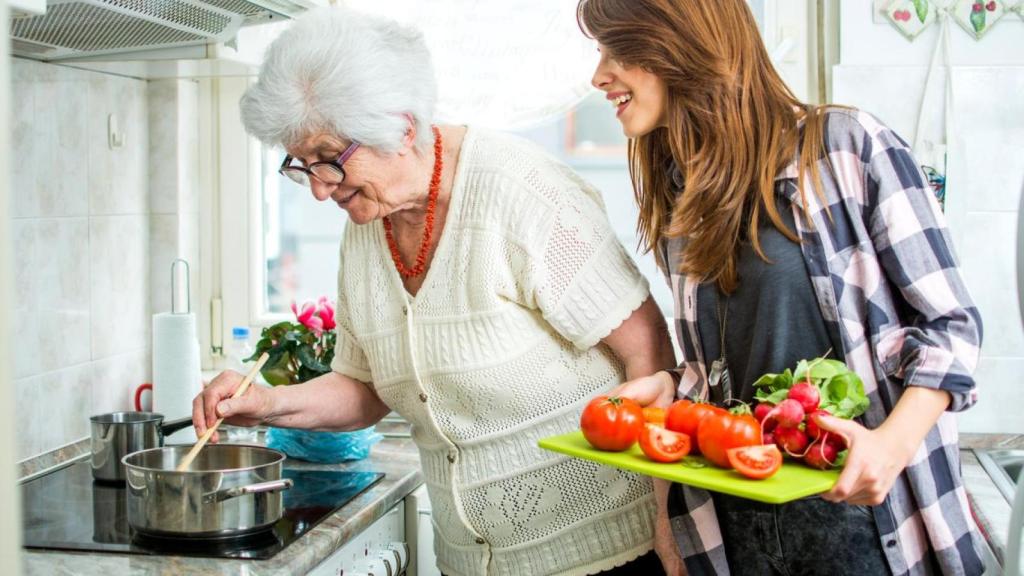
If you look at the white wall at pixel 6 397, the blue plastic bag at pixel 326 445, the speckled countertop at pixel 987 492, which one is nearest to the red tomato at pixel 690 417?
the speckled countertop at pixel 987 492

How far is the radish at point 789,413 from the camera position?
1.15 metres

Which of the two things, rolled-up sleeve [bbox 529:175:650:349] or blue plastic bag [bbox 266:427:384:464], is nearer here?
rolled-up sleeve [bbox 529:175:650:349]

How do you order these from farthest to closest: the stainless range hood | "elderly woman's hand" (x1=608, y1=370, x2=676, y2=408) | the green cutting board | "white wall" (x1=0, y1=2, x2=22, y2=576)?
the stainless range hood
"elderly woman's hand" (x1=608, y1=370, x2=676, y2=408)
the green cutting board
"white wall" (x1=0, y1=2, x2=22, y2=576)

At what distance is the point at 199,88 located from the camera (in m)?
2.50

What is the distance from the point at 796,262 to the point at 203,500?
2.76ft

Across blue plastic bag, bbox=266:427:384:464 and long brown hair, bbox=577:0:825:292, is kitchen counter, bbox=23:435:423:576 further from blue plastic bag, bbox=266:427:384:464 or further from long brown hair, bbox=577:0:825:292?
long brown hair, bbox=577:0:825:292

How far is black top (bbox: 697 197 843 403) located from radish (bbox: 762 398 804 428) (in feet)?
0.43

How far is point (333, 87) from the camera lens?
56.2 inches

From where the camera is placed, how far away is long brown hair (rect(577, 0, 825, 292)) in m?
1.29

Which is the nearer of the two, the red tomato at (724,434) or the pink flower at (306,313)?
the red tomato at (724,434)

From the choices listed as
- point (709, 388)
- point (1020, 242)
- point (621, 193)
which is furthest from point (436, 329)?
point (621, 193)

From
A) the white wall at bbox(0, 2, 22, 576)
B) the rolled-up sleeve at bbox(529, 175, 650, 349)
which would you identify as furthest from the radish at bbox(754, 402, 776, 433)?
the white wall at bbox(0, 2, 22, 576)

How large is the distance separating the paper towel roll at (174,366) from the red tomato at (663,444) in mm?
1260

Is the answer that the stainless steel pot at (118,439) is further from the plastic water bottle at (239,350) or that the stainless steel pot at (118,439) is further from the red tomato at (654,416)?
the red tomato at (654,416)
